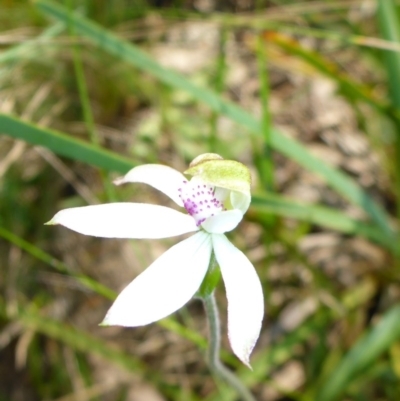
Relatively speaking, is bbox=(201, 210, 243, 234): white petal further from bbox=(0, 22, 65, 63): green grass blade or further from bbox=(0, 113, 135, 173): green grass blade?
bbox=(0, 22, 65, 63): green grass blade

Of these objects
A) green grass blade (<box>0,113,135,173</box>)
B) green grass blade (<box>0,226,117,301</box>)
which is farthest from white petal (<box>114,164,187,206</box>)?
green grass blade (<box>0,226,117,301</box>)

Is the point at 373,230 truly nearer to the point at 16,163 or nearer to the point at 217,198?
the point at 217,198

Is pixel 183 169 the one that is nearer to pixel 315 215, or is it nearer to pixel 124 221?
pixel 315 215

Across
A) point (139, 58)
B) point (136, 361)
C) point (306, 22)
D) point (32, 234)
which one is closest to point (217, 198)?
point (139, 58)

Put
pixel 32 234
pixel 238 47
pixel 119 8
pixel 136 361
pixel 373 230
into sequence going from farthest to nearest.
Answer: pixel 238 47, pixel 119 8, pixel 32 234, pixel 136 361, pixel 373 230

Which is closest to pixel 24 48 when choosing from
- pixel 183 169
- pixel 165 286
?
pixel 183 169
